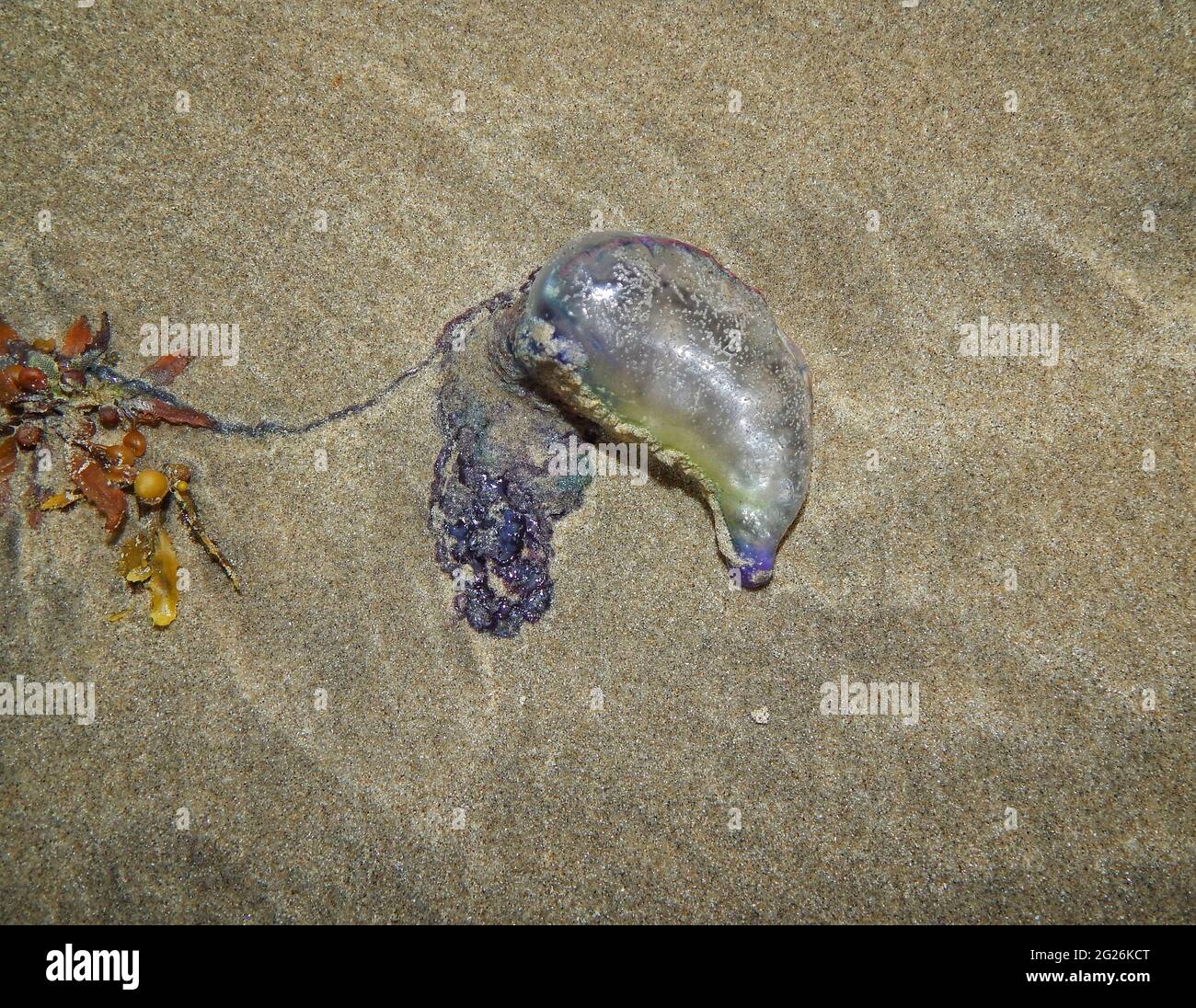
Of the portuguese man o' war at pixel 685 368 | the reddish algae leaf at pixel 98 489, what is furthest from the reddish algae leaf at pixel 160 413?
the portuguese man o' war at pixel 685 368

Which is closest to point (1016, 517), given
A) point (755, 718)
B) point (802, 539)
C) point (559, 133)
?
point (802, 539)

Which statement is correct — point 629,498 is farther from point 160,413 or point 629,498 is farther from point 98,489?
point 98,489

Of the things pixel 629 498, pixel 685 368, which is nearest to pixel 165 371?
pixel 629 498

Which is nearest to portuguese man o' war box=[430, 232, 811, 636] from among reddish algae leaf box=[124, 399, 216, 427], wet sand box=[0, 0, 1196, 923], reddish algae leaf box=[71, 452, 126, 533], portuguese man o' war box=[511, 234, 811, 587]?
portuguese man o' war box=[511, 234, 811, 587]

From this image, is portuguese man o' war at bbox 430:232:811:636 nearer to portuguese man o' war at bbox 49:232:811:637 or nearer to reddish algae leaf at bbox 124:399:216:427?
portuguese man o' war at bbox 49:232:811:637

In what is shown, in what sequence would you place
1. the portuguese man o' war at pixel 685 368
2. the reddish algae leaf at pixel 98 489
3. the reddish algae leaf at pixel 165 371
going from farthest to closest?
the reddish algae leaf at pixel 165 371 < the reddish algae leaf at pixel 98 489 < the portuguese man o' war at pixel 685 368

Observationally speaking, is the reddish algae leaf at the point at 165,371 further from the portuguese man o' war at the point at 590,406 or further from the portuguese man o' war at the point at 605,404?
the portuguese man o' war at the point at 605,404

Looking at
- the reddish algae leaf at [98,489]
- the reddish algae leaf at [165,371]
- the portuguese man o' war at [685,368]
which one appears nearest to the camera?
the portuguese man o' war at [685,368]

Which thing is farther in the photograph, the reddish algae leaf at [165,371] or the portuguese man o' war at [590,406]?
the reddish algae leaf at [165,371]
